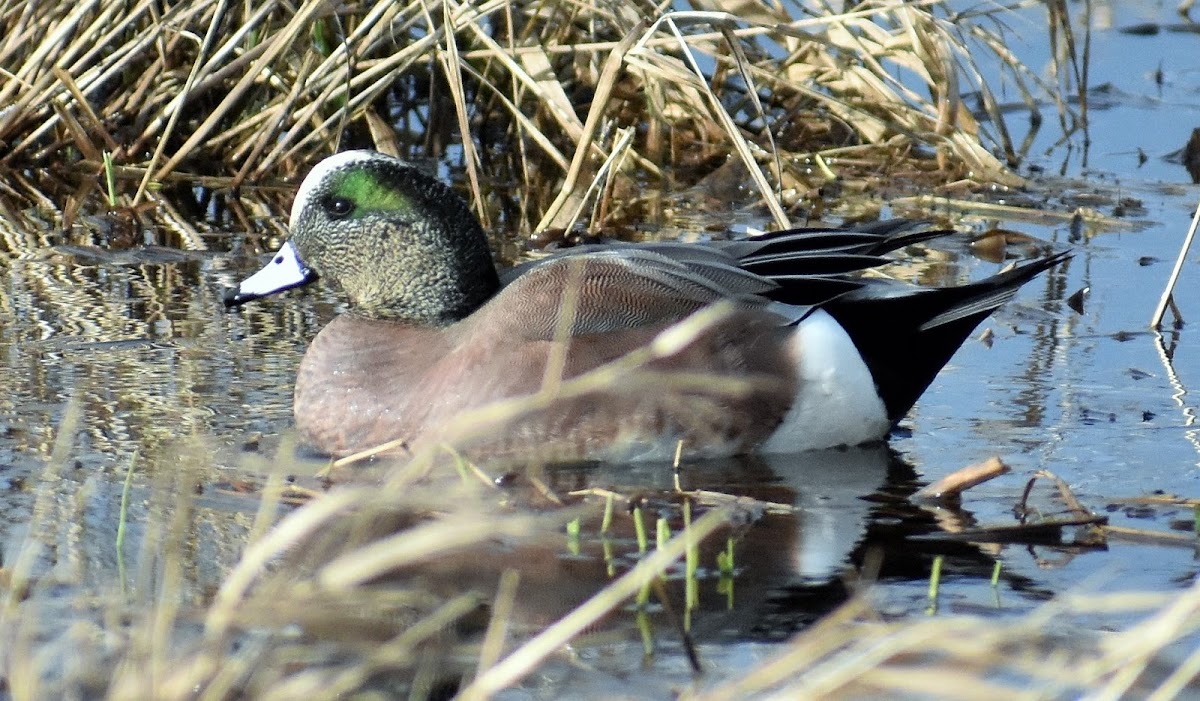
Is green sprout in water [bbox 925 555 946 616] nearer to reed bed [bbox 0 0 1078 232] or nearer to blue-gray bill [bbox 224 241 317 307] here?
blue-gray bill [bbox 224 241 317 307]

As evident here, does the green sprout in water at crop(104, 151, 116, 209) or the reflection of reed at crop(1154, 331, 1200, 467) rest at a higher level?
the green sprout in water at crop(104, 151, 116, 209)

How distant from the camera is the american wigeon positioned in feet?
13.6

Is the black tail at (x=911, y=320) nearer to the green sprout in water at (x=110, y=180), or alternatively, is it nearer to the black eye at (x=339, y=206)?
the black eye at (x=339, y=206)

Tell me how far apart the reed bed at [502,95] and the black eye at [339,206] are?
4.82 feet

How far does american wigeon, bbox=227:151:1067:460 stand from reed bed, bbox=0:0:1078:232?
148cm

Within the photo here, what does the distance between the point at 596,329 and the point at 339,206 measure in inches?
28.9

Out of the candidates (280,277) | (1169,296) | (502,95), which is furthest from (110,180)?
(1169,296)

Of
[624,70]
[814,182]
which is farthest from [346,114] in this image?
[814,182]

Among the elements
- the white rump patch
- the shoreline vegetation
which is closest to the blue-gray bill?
the shoreline vegetation

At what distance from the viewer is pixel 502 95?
6.32 meters

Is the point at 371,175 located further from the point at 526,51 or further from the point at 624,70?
the point at 624,70

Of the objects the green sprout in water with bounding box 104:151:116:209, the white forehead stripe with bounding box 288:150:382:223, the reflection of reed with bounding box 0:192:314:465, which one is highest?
the white forehead stripe with bounding box 288:150:382:223

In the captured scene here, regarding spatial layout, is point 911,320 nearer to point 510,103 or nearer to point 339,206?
point 339,206

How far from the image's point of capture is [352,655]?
9.30 ft
